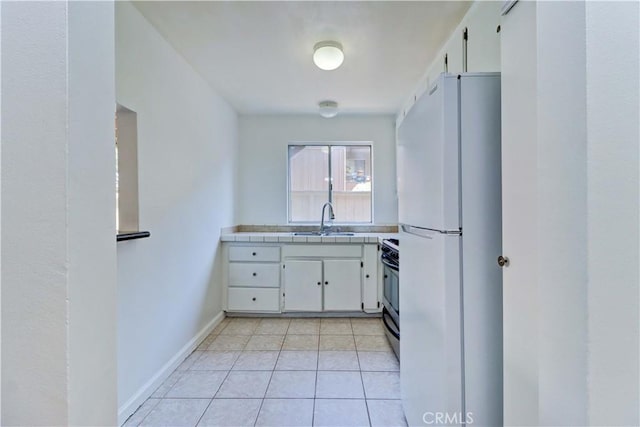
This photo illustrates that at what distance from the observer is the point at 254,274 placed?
3217 millimetres

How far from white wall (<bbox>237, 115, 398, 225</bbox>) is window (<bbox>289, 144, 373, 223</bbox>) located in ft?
0.39

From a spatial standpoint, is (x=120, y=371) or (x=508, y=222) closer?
(x=508, y=222)

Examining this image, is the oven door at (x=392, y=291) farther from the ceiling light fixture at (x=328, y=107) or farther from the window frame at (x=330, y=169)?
the ceiling light fixture at (x=328, y=107)

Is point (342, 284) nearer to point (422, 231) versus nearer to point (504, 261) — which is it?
point (422, 231)

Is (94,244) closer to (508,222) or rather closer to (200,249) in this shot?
(508,222)

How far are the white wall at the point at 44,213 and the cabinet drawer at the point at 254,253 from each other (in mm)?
2590

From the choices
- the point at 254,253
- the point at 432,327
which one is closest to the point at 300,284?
the point at 254,253

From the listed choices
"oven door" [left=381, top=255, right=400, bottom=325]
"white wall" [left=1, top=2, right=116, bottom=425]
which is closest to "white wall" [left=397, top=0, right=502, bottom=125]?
"oven door" [left=381, top=255, right=400, bottom=325]

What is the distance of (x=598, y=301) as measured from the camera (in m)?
0.61

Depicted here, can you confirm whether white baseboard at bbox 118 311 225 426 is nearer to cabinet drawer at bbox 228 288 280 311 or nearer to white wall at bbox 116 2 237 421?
white wall at bbox 116 2 237 421

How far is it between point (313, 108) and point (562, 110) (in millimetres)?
3106

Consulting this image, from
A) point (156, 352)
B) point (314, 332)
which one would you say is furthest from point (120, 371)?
point (314, 332)

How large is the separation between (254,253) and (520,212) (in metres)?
2.69

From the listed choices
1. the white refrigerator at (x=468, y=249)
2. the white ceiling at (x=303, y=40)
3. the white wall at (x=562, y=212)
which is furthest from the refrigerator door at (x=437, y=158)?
the white ceiling at (x=303, y=40)
